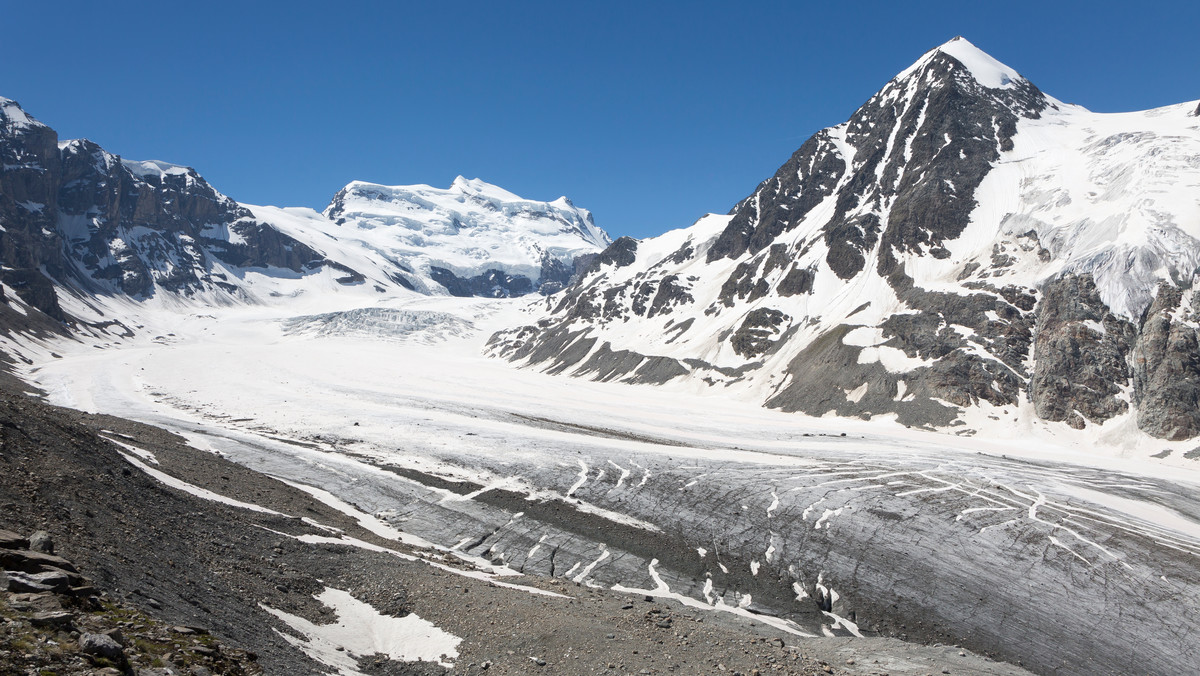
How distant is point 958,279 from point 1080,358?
1133 inches

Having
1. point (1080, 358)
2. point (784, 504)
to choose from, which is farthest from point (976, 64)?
point (784, 504)

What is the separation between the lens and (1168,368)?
67938mm

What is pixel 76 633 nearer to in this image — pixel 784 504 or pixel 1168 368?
pixel 784 504

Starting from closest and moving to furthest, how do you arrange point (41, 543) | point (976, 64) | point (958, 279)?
point (41, 543) → point (958, 279) → point (976, 64)

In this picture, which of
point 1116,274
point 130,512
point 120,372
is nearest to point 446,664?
point 130,512

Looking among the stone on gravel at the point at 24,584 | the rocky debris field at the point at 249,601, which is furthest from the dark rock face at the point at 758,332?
the stone on gravel at the point at 24,584

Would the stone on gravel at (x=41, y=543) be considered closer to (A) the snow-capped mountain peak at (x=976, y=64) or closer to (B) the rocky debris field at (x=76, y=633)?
(B) the rocky debris field at (x=76, y=633)

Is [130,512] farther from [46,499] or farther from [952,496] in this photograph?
[952,496]

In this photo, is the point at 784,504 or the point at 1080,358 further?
the point at 1080,358

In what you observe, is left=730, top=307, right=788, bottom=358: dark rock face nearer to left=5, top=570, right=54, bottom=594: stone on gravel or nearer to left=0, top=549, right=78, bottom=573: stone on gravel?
left=0, top=549, right=78, bottom=573: stone on gravel

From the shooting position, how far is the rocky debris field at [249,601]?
12.0 m

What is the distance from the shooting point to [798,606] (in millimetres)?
29719

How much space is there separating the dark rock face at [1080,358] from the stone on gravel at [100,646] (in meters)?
86.4

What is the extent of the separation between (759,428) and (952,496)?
32831 mm
